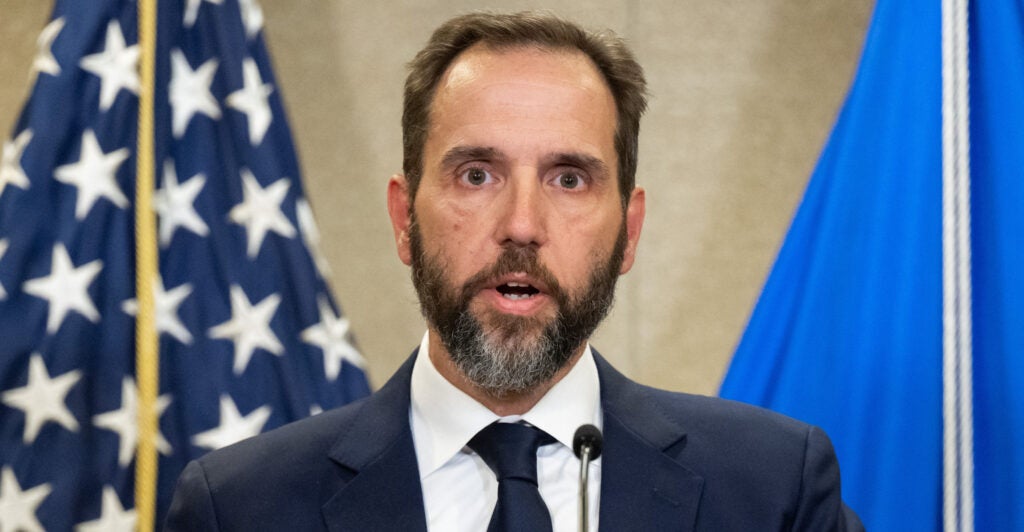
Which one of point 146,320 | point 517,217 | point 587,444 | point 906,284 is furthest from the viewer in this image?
point 146,320

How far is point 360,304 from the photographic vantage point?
3176 mm

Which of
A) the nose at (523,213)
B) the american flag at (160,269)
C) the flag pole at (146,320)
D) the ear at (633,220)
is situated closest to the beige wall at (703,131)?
the american flag at (160,269)

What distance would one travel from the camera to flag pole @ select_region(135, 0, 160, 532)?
7.83 ft

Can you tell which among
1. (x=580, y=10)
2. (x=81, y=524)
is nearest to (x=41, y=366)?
(x=81, y=524)

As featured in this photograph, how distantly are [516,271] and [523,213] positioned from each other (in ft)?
0.29

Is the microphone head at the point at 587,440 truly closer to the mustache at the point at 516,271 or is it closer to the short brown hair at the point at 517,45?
the mustache at the point at 516,271

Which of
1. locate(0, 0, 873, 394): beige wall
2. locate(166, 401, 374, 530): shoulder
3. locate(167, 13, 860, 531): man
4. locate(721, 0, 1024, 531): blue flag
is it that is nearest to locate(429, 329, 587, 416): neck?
locate(167, 13, 860, 531): man

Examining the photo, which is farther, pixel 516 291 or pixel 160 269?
pixel 160 269

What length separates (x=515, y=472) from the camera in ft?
5.33

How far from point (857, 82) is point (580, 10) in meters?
0.96

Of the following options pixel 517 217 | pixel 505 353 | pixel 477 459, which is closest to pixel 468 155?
pixel 517 217

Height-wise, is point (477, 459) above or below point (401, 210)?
below

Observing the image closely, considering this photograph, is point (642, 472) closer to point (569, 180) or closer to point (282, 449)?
point (569, 180)

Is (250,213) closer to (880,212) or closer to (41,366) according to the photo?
(41,366)
